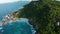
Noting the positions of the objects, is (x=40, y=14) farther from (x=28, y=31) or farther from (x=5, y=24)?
(x=5, y=24)

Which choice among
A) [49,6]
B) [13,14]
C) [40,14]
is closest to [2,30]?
[13,14]

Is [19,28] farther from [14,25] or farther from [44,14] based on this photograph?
[44,14]

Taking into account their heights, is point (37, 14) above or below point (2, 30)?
above

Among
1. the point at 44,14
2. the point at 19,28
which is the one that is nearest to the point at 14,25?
the point at 19,28

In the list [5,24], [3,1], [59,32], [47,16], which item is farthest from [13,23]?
[59,32]

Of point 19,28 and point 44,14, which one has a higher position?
point 44,14

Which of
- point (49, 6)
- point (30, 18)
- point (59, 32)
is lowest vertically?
point (59, 32)
